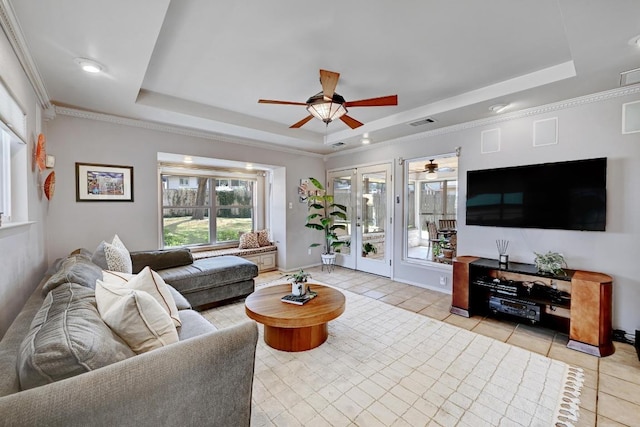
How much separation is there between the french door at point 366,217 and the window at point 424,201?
36 centimetres

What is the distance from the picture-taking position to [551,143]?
3.20 metres

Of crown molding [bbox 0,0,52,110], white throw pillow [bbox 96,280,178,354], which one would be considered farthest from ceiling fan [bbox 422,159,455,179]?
crown molding [bbox 0,0,52,110]

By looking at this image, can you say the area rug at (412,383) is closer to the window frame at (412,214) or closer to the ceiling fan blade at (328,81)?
the window frame at (412,214)

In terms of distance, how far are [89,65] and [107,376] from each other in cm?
254

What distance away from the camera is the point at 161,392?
104cm

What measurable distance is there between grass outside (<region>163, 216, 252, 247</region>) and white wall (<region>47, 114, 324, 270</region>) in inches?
46.8

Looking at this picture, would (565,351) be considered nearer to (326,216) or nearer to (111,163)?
(326,216)

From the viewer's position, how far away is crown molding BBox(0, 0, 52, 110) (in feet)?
5.41

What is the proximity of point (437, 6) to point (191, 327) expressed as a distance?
2802mm

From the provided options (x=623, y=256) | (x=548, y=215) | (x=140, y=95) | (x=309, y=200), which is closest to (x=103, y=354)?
(x=140, y=95)

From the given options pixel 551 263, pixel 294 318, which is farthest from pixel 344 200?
pixel 294 318

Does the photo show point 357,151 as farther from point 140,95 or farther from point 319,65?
point 140,95

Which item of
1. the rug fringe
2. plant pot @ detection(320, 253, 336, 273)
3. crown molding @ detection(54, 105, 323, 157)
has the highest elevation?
crown molding @ detection(54, 105, 323, 157)

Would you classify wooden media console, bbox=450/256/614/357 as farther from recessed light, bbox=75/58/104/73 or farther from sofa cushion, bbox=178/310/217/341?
recessed light, bbox=75/58/104/73
